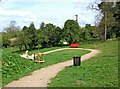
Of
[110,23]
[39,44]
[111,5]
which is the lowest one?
[39,44]

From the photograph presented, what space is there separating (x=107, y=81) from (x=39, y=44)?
26181 millimetres

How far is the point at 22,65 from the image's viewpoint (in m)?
13.0

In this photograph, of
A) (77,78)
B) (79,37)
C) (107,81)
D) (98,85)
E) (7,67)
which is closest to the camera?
(98,85)

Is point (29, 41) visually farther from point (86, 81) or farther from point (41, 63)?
point (86, 81)

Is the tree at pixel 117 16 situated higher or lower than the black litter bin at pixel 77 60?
higher

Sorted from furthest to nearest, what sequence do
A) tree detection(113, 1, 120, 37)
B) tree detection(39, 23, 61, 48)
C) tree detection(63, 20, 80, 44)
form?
tree detection(113, 1, 120, 37) → tree detection(63, 20, 80, 44) → tree detection(39, 23, 61, 48)

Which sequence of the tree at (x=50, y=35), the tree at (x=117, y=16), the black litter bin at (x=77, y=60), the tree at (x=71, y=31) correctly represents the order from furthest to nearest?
the tree at (x=117, y=16) → the tree at (x=71, y=31) → the tree at (x=50, y=35) → the black litter bin at (x=77, y=60)

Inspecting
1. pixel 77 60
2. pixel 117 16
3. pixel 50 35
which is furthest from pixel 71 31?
pixel 77 60

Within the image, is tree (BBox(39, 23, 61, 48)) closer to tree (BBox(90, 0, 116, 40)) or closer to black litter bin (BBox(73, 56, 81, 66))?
tree (BBox(90, 0, 116, 40))

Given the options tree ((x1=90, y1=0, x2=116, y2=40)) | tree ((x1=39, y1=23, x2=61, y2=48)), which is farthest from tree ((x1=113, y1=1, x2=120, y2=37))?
tree ((x1=39, y1=23, x2=61, y2=48))

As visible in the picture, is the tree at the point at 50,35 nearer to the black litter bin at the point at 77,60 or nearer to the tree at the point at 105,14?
the tree at the point at 105,14

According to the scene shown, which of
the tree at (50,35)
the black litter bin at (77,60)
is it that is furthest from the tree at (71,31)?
the black litter bin at (77,60)

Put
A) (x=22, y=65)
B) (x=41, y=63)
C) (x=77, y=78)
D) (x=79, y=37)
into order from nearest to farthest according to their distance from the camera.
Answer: (x=77, y=78)
(x=22, y=65)
(x=41, y=63)
(x=79, y=37)

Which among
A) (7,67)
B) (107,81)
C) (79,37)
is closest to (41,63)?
(7,67)
